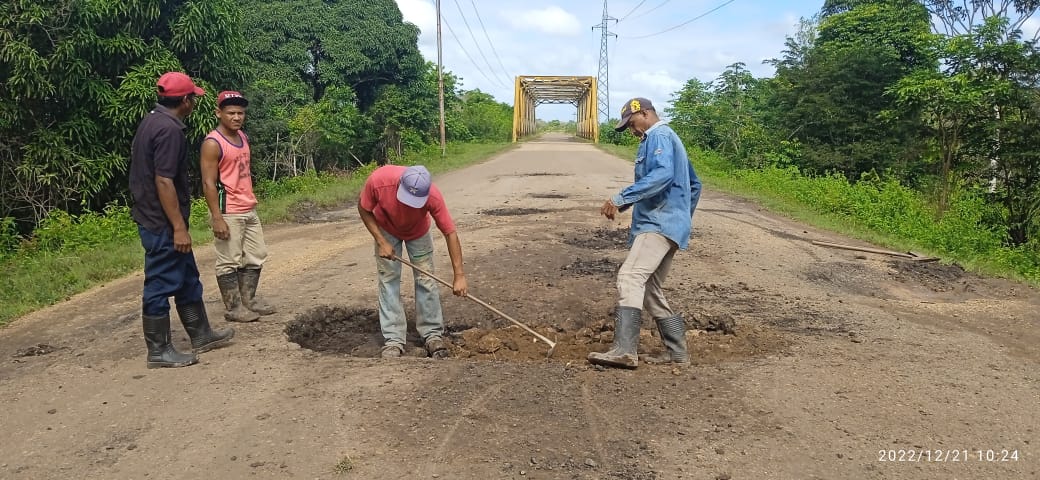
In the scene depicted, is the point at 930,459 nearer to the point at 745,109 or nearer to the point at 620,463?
the point at 620,463

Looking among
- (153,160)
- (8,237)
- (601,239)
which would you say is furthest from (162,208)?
(8,237)

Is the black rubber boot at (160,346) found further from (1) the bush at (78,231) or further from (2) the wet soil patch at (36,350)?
(1) the bush at (78,231)

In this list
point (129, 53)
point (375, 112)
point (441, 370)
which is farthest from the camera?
point (375, 112)

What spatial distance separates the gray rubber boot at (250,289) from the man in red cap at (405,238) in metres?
1.08

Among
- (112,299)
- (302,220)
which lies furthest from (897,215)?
(112,299)

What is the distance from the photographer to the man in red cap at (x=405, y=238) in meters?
4.28

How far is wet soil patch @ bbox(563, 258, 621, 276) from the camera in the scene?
6.86 meters

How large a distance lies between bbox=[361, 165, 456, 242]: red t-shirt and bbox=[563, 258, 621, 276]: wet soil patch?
2561 mm

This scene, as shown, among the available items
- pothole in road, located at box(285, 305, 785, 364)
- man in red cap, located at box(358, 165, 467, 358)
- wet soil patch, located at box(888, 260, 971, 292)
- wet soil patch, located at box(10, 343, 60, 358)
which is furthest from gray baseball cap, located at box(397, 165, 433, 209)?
wet soil patch, located at box(888, 260, 971, 292)

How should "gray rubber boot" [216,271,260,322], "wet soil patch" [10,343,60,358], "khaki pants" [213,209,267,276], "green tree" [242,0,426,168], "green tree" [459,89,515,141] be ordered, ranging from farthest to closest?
"green tree" [459,89,515,141] < "green tree" [242,0,426,168] < "gray rubber boot" [216,271,260,322] < "khaki pants" [213,209,267,276] < "wet soil patch" [10,343,60,358]

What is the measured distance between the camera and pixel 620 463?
9.79 feet

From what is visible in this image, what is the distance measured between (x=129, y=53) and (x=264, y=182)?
478cm

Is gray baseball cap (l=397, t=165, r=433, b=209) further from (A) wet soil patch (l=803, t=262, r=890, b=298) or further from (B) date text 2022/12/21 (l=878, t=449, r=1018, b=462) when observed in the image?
(A) wet soil patch (l=803, t=262, r=890, b=298)

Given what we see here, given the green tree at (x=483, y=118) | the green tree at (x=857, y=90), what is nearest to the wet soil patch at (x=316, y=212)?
the green tree at (x=857, y=90)
